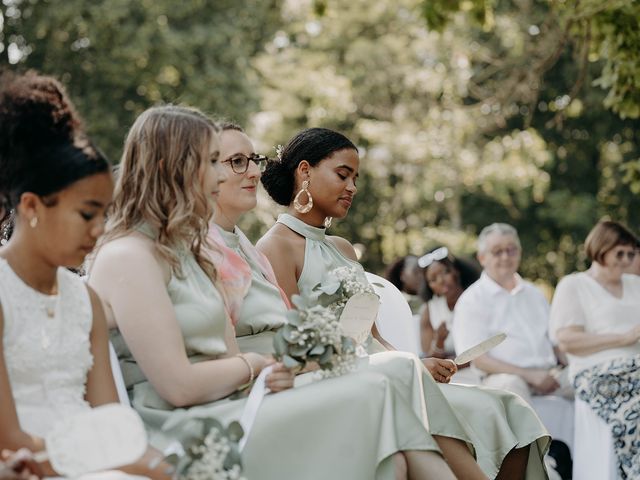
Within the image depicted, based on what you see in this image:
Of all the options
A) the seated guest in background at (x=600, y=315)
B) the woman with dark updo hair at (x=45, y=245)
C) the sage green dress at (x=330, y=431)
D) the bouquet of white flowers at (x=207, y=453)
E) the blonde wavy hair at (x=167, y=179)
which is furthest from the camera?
the seated guest in background at (x=600, y=315)

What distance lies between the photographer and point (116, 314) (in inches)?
137

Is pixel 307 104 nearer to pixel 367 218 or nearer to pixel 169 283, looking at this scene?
pixel 367 218

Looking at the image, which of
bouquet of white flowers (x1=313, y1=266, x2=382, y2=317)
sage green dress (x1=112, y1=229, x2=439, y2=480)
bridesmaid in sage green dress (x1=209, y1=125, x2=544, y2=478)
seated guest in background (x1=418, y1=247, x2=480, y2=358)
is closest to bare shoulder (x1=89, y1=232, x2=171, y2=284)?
sage green dress (x1=112, y1=229, x2=439, y2=480)

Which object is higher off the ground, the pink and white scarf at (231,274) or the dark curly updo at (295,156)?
the dark curly updo at (295,156)

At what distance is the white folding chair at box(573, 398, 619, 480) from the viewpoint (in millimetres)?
6656

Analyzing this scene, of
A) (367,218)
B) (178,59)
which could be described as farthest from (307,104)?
(178,59)

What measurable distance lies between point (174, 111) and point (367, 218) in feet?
75.6

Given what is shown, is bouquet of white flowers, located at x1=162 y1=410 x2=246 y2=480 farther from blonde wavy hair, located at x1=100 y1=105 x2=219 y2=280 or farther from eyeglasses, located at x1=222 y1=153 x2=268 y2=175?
eyeglasses, located at x1=222 y1=153 x2=268 y2=175

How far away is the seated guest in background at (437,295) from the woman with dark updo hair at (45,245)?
5.64m

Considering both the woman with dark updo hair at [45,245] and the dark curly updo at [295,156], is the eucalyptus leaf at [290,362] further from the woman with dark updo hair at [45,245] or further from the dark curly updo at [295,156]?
the dark curly updo at [295,156]

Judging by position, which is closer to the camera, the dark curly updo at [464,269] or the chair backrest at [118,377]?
the chair backrest at [118,377]

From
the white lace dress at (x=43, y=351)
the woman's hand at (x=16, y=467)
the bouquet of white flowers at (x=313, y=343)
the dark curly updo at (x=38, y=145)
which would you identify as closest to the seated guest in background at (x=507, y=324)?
the bouquet of white flowers at (x=313, y=343)

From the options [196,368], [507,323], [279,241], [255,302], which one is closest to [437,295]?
[507,323]

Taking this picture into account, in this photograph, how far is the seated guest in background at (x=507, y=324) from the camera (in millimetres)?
7711
